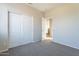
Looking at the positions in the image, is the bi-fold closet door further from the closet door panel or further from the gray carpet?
the gray carpet

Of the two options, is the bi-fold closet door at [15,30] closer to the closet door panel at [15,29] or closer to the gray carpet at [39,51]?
the closet door panel at [15,29]

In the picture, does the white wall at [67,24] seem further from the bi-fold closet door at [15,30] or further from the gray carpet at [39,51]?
the bi-fold closet door at [15,30]

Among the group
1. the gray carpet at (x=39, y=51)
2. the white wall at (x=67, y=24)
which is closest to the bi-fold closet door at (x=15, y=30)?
the gray carpet at (x=39, y=51)

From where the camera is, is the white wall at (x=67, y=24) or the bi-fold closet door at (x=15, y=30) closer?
the bi-fold closet door at (x=15, y=30)

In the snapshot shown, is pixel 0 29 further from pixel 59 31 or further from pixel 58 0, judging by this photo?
pixel 59 31

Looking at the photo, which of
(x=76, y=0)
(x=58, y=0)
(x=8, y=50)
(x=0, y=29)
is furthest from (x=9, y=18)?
(x=76, y=0)

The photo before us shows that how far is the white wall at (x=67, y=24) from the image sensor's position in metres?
3.36

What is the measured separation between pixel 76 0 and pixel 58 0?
1.09 ft

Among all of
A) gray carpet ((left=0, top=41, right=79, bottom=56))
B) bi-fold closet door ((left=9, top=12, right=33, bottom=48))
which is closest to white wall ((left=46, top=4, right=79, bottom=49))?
gray carpet ((left=0, top=41, right=79, bottom=56))

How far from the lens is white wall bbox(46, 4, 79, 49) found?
11.0ft

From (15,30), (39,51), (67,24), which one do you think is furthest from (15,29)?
(67,24)

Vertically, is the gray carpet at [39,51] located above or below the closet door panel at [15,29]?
below

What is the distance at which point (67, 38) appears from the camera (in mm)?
3801

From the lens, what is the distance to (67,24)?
12.4 ft
